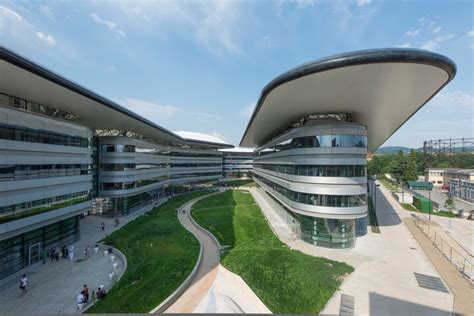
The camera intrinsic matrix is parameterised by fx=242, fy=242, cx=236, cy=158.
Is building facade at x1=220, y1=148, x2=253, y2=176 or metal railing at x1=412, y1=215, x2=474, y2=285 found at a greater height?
building facade at x1=220, y1=148, x2=253, y2=176

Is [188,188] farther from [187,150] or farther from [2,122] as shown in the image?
[2,122]

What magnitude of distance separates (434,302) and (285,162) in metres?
18.7

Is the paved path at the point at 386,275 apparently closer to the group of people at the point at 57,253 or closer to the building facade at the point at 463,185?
the group of people at the point at 57,253

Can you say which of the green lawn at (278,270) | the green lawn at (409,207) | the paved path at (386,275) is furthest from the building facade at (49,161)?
the green lawn at (409,207)

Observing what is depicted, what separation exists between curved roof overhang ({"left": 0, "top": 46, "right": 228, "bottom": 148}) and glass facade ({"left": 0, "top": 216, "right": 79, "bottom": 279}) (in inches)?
460

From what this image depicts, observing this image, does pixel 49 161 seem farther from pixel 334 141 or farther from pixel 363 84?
pixel 363 84

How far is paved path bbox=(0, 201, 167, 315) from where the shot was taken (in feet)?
48.1

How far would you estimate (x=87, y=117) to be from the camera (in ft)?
97.9

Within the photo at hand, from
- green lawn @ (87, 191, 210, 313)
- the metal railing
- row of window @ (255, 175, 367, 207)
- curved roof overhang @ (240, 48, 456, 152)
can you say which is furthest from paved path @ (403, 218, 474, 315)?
green lawn @ (87, 191, 210, 313)

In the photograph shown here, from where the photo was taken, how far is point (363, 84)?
1658 cm

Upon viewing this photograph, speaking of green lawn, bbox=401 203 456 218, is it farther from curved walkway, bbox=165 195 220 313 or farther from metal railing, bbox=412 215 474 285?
curved walkway, bbox=165 195 220 313

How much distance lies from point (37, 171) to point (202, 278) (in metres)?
16.5

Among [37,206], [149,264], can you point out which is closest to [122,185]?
[37,206]

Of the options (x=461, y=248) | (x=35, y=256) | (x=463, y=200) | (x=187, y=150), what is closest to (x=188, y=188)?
(x=187, y=150)
